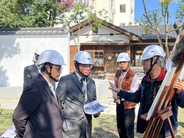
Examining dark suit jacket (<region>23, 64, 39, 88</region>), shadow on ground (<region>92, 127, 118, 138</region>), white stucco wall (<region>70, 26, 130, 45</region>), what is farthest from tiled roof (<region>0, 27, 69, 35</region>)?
white stucco wall (<region>70, 26, 130, 45</region>)

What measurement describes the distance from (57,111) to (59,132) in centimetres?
24

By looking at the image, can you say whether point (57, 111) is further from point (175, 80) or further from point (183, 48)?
point (183, 48)

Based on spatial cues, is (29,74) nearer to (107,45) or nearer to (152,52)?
(152,52)

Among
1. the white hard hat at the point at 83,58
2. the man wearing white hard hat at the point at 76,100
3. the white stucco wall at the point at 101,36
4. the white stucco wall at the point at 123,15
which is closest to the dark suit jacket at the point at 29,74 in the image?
the man wearing white hard hat at the point at 76,100

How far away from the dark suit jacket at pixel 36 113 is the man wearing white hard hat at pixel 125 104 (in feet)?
6.18

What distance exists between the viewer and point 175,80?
5.88 ft

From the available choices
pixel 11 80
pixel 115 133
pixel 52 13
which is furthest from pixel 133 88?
pixel 52 13

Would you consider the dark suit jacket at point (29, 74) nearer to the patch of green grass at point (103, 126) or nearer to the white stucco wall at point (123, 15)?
the patch of green grass at point (103, 126)

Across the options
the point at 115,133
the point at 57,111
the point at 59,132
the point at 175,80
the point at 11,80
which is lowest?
the point at 115,133

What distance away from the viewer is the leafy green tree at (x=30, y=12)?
48.3 ft

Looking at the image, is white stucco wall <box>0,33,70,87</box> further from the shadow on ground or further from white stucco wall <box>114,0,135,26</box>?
white stucco wall <box>114,0,135,26</box>

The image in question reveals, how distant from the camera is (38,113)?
185 cm

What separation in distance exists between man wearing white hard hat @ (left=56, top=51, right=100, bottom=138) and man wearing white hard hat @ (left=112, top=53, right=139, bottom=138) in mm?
1016

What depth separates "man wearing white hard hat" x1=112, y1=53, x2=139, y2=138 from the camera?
354cm
